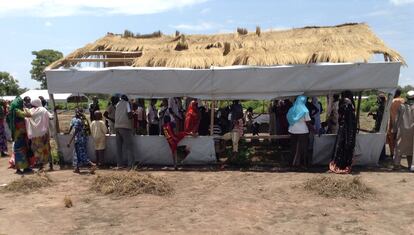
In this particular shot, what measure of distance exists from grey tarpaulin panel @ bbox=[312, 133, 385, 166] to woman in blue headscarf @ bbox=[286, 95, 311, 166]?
14.0 inches

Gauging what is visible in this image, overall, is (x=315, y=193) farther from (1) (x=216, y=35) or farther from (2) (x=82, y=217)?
(1) (x=216, y=35)

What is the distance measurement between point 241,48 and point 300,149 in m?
2.98

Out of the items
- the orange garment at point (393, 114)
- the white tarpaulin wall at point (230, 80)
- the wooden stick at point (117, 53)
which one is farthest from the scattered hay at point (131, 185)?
the orange garment at point (393, 114)

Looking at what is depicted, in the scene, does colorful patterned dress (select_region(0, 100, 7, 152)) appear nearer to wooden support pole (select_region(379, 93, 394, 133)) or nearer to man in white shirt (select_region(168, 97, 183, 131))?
man in white shirt (select_region(168, 97, 183, 131))

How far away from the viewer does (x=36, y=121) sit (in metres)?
9.62

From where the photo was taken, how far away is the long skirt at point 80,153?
9.87 meters

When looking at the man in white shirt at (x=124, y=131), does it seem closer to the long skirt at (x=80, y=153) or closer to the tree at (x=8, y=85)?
the long skirt at (x=80, y=153)

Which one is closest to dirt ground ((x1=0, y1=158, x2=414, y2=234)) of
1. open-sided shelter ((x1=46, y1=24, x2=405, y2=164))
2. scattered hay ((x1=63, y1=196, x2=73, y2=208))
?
scattered hay ((x1=63, y1=196, x2=73, y2=208))

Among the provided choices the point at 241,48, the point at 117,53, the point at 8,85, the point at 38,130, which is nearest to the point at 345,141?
the point at 241,48

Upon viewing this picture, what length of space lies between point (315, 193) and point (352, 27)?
6054 millimetres

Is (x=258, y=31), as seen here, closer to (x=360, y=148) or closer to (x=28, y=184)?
(x=360, y=148)

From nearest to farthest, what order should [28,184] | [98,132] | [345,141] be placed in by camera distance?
1. [28,184]
2. [345,141]
3. [98,132]

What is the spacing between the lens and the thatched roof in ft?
32.5

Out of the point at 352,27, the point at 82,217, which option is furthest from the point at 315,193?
the point at 352,27
